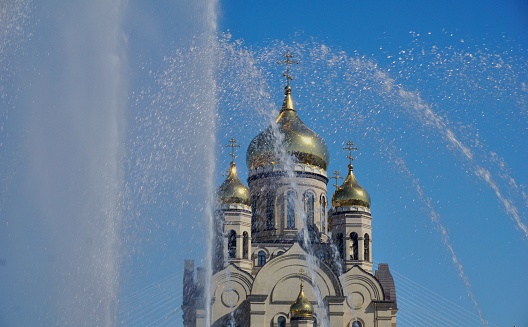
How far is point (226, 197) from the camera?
128ft

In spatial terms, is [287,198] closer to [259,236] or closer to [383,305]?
[259,236]

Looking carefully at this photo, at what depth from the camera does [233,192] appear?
1544 inches

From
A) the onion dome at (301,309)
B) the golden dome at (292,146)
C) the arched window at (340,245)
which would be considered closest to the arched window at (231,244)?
the golden dome at (292,146)

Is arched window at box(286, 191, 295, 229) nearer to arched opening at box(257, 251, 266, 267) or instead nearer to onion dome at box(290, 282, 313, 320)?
arched opening at box(257, 251, 266, 267)

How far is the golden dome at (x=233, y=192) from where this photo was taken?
39.1 metres

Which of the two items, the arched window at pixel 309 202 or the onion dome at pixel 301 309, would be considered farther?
the arched window at pixel 309 202

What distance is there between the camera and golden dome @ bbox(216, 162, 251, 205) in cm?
3912

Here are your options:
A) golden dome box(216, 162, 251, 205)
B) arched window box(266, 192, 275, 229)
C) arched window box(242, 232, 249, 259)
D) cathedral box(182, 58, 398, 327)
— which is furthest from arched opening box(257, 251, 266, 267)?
golden dome box(216, 162, 251, 205)

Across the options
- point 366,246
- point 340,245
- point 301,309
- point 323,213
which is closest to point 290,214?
point 323,213

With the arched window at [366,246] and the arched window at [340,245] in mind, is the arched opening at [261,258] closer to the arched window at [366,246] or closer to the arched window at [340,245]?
the arched window at [340,245]

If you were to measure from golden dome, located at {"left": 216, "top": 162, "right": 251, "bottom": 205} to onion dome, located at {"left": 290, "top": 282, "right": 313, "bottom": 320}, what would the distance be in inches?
250

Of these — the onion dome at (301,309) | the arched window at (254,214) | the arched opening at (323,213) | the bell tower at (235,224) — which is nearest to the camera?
the onion dome at (301,309)

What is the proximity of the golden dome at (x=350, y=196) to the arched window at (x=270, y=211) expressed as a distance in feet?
8.79

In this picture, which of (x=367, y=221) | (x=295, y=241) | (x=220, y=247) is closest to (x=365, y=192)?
(x=367, y=221)
